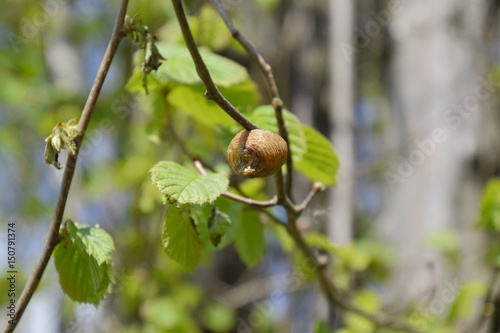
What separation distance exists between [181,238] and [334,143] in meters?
1.48

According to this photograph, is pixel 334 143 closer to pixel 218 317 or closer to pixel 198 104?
pixel 218 317

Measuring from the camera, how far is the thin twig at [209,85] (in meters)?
0.59

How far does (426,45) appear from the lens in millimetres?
2104

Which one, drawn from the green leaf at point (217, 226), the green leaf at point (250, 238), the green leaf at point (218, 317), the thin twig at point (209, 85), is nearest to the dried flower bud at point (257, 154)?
the thin twig at point (209, 85)

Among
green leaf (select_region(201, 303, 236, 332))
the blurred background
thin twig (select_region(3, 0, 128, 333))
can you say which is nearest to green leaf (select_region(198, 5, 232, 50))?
the blurred background

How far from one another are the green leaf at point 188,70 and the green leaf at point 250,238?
25 centimetres

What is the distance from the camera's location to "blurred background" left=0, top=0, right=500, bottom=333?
72.3 inches

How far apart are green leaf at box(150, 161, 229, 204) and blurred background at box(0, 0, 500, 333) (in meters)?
0.38

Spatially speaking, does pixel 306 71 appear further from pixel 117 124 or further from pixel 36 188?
pixel 36 188

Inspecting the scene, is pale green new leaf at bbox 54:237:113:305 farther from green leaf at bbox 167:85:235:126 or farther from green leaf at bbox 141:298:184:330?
green leaf at bbox 141:298:184:330

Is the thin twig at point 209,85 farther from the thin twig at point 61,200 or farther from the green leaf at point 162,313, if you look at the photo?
the green leaf at point 162,313

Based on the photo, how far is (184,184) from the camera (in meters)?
0.67

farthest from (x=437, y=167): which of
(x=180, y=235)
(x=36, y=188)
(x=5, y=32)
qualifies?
(x=36, y=188)

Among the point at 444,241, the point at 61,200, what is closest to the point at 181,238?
the point at 61,200
